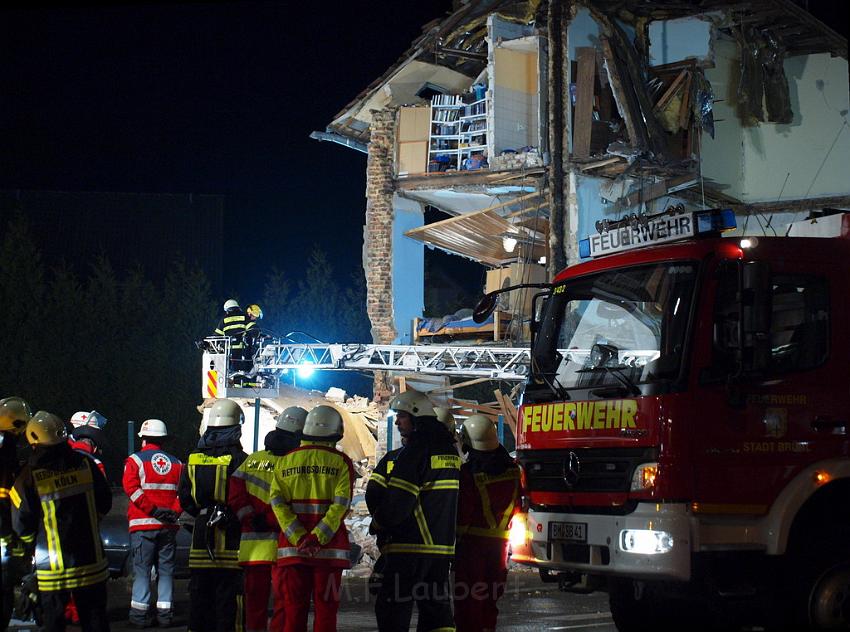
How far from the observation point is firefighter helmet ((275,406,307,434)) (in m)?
7.68

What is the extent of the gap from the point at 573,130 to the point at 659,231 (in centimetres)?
1340

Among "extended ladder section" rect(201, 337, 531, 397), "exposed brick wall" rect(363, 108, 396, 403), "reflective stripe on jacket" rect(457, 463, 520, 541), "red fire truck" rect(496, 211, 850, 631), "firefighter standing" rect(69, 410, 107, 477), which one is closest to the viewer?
"red fire truck" rect(496, 211, 850, 631)

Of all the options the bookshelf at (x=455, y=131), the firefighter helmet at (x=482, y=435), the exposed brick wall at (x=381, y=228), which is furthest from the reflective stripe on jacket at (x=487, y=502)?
the exposed brick wall at (x=381, y=228)

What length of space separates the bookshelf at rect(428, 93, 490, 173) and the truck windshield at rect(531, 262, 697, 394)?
1363cm

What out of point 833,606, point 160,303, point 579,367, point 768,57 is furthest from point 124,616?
point 160,303

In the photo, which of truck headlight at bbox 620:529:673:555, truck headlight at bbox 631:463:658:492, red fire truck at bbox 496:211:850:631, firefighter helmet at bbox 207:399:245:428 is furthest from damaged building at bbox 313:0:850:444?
truck headlight at bbox 620:529:673:555

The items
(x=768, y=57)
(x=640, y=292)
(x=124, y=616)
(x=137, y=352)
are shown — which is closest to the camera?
(x=640, y=292)

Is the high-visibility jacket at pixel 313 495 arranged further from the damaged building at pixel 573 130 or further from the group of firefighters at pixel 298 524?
the damaged building at pixel 573 130

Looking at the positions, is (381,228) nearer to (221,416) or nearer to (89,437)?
(89,437)

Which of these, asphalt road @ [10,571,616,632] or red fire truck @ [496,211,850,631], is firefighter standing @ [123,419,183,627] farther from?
red fire truck @ [496,211,850,631]

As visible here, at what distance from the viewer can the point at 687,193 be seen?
2270cm

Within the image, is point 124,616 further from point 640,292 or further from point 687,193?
point 687,193

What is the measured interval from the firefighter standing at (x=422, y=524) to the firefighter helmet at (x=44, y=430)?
7.06 ft

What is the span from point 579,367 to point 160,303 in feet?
99.4
